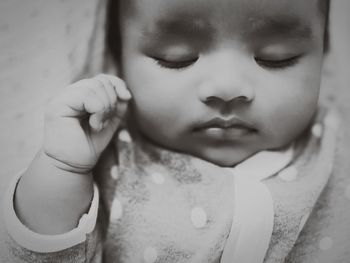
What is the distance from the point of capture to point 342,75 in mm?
887

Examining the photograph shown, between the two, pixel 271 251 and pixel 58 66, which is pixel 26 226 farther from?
pixel 271 251

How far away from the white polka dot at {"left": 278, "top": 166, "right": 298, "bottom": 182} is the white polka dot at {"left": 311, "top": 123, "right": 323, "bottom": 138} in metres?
0.09

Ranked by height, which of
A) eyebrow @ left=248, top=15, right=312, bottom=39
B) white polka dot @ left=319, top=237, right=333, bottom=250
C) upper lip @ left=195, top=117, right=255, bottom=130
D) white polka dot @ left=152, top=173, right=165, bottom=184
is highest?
eyebrow @ left=248, top=15, right=312, bottom=39

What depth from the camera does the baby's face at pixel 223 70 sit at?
718 millimetres

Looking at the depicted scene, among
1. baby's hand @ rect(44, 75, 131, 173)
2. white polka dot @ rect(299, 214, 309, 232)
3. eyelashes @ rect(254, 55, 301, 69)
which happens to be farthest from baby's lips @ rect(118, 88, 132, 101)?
white polka dot @ rect(299, 214, 309, 232)

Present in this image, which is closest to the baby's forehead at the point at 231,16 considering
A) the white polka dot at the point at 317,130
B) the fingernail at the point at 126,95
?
the fingernail at the point at 126,95

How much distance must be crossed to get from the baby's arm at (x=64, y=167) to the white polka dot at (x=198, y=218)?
165mm

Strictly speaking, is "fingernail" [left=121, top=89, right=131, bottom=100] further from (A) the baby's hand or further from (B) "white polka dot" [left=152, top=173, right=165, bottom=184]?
(B) "white polka dot" [left=152, top=173, right=165, bottom=184]

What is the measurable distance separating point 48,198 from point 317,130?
1.60 feet

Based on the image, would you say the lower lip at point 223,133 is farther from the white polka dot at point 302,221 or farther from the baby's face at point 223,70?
the white polka dot at point 302,221

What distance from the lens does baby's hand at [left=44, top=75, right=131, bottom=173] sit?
2.32 feet

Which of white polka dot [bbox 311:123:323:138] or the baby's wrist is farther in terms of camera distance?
white polka dot [bbox 311:123:323:138]

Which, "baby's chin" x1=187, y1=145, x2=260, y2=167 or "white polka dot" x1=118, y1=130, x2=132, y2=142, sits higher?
"baby's chin" x1=187, y1=145, x2=260, y2=167

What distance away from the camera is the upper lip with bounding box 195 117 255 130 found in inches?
29.5
